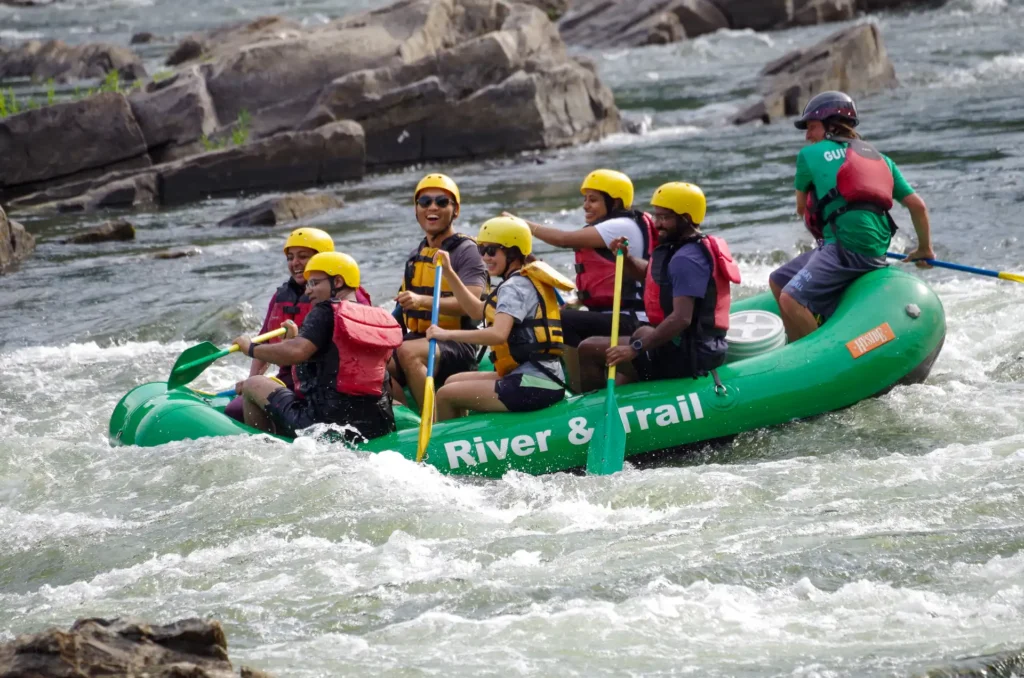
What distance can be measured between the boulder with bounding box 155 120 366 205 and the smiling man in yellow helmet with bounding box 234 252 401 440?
A: 9.92 meters

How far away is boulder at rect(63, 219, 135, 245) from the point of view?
14.4 meters

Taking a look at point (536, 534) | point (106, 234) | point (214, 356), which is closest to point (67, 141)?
point (106, 234)

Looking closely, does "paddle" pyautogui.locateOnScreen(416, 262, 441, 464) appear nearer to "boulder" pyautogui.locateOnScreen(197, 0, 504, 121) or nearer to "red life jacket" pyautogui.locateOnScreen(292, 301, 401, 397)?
"red life jacket" pyautogui.locateOnScreen(292, 301, 401, 397)

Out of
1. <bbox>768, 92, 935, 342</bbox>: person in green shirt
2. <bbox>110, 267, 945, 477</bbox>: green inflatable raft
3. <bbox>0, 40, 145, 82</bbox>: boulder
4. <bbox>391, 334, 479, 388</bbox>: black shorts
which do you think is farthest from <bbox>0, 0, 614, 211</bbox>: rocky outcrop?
<bbox>768, 92, 935, 342</bbox>: person in green shirt

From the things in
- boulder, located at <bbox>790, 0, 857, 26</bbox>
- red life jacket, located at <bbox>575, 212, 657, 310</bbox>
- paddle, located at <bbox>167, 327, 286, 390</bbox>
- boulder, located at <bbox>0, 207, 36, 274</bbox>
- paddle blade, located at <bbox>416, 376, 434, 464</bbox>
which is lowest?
boulder, located at <bbox>790, 0, 857, 26</bbox>

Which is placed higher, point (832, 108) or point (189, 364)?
point (832, 108)

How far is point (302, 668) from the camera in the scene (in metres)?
4.65

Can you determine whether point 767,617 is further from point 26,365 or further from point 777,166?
point 777,166

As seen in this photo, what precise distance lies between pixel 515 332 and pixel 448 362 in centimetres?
76

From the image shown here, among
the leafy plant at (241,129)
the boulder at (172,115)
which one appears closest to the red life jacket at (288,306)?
the leafy plant at (241,129)

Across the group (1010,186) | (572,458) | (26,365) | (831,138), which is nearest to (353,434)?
(572,458)

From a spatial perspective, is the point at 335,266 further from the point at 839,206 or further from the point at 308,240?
the point at 839,206

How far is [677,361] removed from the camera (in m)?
7.12

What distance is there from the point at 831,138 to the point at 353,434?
310 cm
